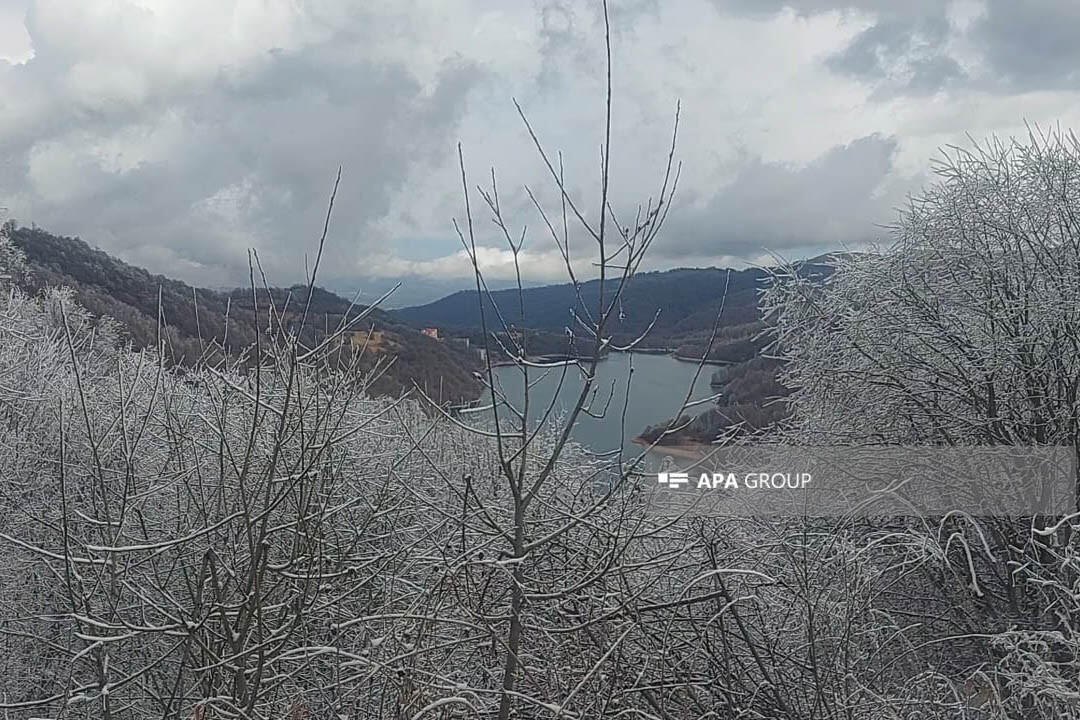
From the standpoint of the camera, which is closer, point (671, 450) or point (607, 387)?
point (607, 387)

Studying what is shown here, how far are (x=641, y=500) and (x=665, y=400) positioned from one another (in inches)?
33.3

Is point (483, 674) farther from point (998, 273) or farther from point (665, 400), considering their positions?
point (998, 273)

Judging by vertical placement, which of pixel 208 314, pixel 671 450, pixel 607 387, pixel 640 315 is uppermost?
pixel 208 314

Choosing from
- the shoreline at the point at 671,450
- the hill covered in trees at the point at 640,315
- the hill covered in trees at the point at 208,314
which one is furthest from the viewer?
the shoreline at the point at 671,450

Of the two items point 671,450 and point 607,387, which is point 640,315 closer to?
point 607,387

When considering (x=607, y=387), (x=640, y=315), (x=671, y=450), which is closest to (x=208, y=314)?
(x=671, y=450)

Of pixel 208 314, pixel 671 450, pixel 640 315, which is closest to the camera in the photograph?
pixel 640 315

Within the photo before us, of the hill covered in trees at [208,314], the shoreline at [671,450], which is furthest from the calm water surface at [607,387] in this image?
the hill covered in trees at [208,314]

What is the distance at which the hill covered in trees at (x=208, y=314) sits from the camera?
317 centimetres

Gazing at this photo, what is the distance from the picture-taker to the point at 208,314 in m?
6.19

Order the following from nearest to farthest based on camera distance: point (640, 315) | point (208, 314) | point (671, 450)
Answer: point (640, 315)
point (671, 450)
point (208, 314)

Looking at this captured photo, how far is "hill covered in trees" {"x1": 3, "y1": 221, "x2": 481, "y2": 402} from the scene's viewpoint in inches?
125

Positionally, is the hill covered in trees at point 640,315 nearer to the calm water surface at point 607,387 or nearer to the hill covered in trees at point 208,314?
the calm water surface at point 607,387

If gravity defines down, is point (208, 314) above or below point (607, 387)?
above
